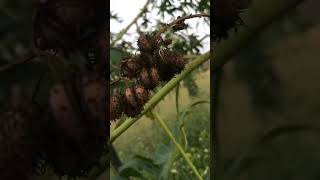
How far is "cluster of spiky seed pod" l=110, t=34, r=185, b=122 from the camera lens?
0.68m

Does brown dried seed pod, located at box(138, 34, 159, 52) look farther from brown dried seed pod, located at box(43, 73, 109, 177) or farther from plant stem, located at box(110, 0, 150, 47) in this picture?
plant stem, located at box(110, 0, 150, 47)

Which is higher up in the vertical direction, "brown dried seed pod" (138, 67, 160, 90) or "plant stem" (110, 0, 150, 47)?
"brown dried seed pod" (138, 67, 160, 90)

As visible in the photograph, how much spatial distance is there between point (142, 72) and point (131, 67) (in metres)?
0.02


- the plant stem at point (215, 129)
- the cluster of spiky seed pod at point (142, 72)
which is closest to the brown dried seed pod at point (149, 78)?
the cluster of spiky seed pod at point (142, 72)

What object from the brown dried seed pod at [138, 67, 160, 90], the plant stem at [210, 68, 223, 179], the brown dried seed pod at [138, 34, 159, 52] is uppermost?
the brown dried seed pod at [138, 34, 159, 52]

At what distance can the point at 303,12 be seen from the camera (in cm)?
74

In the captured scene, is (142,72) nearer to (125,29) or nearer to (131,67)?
(131,67)

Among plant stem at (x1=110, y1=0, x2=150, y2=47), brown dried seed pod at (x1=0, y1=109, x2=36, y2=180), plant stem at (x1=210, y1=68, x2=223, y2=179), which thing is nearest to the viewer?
brown dried seed pod at (x1=0, y1=109, x2=36, y2=180)

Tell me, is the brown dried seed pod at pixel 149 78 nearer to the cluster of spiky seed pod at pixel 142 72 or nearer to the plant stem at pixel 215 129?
the cluster of spiky seed pod at pixel 142 72

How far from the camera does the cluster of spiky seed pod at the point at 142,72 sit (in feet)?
2.23

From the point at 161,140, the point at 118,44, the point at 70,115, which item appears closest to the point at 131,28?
the point at 118,44

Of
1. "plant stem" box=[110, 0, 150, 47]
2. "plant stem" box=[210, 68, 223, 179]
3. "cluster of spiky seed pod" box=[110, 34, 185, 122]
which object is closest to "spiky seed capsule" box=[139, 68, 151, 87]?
"cluster of spiky seed pod" box=[110, 34, 185, 122]

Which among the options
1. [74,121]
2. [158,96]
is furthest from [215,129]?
[74,121]

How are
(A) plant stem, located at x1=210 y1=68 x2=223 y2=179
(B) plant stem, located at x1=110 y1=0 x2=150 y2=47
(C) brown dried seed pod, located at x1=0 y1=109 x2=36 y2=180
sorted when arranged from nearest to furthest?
(C) brown dried seed pod, located at x1=0 y1=109 x2=36 y2=180
(A) plant stem, located at x1=210 y1=68 x2=223 y2=179
(B) plant stem, located at x1=110 y1=0 x2=150 y2=47
